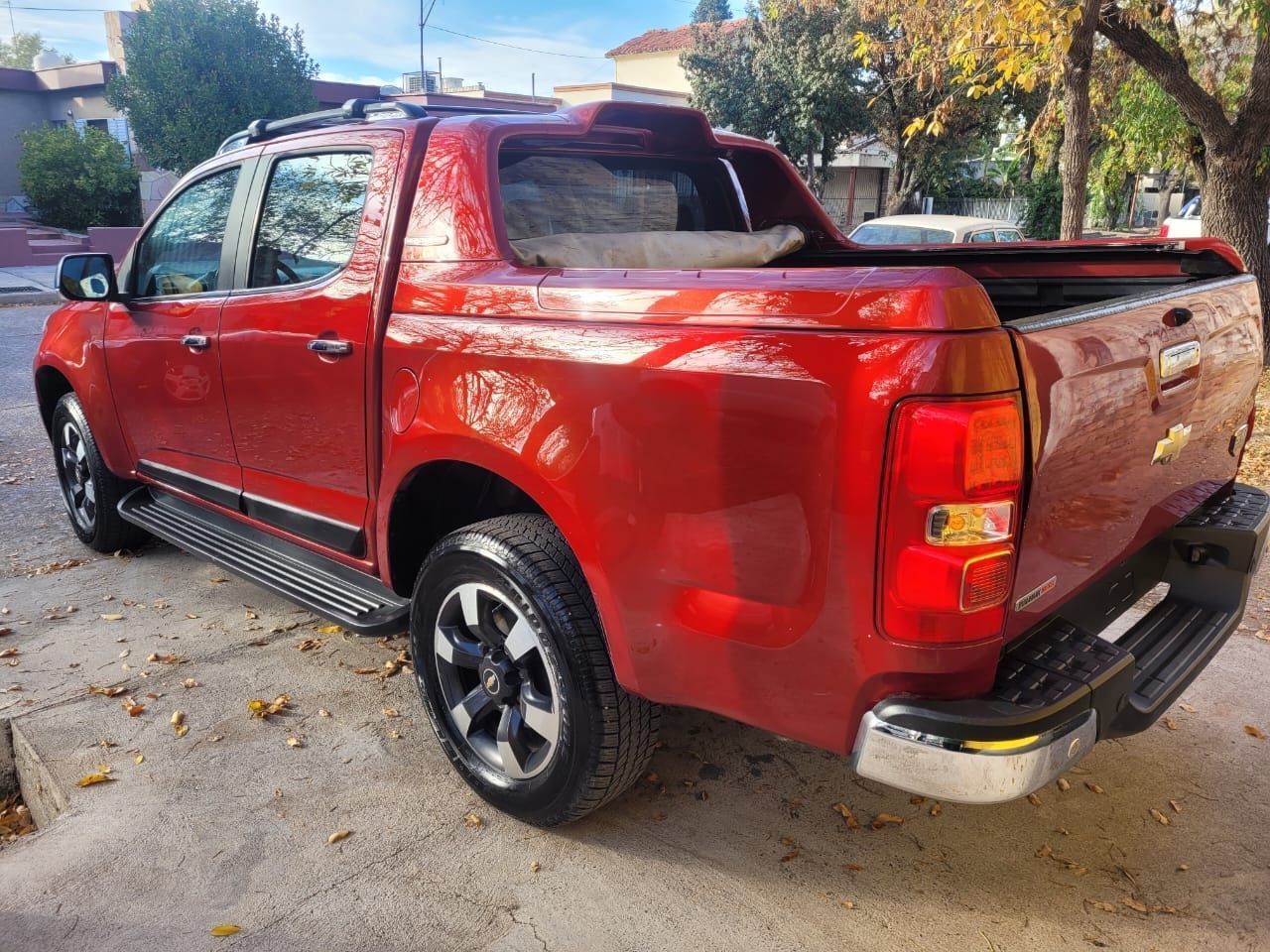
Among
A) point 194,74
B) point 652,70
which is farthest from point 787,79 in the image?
point 652,70

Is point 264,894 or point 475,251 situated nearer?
point 264,894

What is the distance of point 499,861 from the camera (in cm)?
274

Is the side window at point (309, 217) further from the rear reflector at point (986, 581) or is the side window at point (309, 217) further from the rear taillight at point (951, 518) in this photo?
the rear reflector at point (986, 581)

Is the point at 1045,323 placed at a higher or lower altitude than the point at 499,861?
higher

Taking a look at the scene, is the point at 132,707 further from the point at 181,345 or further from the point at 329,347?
the point at 329,347

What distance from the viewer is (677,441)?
7.21 ft

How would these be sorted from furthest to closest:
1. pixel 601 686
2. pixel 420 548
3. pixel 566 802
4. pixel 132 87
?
pixel 132 87, pixel 420 548, pixel 566 802, pixel 601 686

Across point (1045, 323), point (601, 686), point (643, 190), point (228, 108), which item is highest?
point (228, 108)

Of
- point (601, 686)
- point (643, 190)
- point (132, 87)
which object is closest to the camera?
point (601, 686)

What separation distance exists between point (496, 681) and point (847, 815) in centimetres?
114

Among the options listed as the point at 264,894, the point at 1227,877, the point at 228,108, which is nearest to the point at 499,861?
the point at 264,894

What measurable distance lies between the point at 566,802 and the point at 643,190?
7.40 feet

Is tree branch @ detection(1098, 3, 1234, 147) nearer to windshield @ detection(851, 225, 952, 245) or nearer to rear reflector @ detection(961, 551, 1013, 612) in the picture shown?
windshield @ detection(851, 225, 952, 245)

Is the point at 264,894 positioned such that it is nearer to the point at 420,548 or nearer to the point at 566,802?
the point at 566,802
